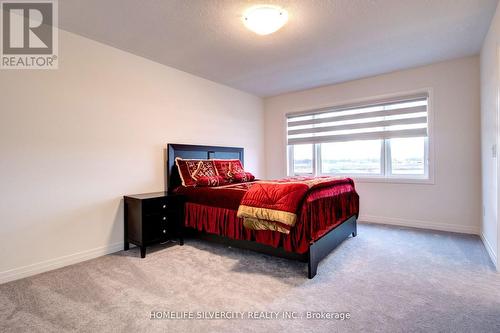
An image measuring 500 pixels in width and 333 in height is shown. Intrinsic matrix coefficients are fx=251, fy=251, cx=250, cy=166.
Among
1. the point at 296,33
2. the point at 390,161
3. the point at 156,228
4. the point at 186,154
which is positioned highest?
the point at 296,33

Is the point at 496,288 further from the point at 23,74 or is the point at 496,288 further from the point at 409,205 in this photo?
the point at 23,74

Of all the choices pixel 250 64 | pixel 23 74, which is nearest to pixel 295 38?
pixel 250 64

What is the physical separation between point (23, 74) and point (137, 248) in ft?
7.07

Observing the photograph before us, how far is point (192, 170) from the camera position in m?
3.59

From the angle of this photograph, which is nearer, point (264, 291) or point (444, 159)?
point (264, 291)

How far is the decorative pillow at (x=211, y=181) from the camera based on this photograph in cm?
338

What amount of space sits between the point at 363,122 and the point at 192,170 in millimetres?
2942

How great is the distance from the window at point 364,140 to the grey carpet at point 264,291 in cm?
152

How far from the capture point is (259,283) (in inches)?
84.7

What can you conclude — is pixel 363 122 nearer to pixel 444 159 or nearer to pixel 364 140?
pixel 364 140

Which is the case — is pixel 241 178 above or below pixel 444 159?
below

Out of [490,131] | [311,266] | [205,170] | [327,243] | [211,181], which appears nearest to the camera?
[311,266]
